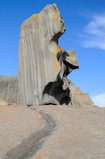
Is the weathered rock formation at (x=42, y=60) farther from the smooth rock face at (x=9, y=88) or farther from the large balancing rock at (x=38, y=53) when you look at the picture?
the smooth rock face at (x=9, y=88)

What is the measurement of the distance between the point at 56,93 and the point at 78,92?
10.9 metres

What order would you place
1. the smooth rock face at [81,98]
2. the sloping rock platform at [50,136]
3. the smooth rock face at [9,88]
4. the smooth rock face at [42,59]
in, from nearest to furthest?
the sloping rock platform at [50,136] < the smooth rock face at [42,59] < the smooth rock face at [9,88] < the smooth rock face at [81,98]

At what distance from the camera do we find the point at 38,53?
15.2m

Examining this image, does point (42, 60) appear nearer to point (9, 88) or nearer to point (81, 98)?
point (9, 88)

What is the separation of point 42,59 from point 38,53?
1.74 feet

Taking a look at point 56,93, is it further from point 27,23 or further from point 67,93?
point 27,23

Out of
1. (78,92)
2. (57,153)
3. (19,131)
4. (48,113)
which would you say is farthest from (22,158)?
(78,92)

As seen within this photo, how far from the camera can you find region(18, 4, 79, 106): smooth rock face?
583 inches

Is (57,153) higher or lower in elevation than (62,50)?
lower

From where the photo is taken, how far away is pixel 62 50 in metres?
15.7

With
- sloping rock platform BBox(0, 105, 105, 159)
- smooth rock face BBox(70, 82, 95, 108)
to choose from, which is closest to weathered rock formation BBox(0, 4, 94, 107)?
sloping rock platform BBox(0, 105, 105, 159)

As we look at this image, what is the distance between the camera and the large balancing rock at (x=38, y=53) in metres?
14.8

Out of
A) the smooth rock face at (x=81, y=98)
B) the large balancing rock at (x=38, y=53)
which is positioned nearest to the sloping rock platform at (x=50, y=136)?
the large balancing rock at (x=38, y=53)

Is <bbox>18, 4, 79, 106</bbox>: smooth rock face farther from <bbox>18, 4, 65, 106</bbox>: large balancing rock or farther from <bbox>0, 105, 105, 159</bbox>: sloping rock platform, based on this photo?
<bbox>0, 105, 105, 159</bbox>: sloping rock platform
